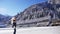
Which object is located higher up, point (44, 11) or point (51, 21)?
point (44, 11)

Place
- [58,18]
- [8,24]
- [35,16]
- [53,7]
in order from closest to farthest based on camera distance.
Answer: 1. [8,24]
2. [58,18]
3. [53,7]
4. [35,16]

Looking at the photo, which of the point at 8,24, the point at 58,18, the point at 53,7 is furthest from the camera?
the point at 53,7

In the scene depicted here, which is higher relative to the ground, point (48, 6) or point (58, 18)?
point (48, 6)

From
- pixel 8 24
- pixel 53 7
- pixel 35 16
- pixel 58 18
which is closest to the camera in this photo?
pixel 8 24

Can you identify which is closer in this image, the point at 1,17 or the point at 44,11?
the point at 1,17

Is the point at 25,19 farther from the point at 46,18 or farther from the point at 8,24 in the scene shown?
the point at 8,24

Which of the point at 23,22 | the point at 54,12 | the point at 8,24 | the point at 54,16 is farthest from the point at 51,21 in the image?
the point at 8,24

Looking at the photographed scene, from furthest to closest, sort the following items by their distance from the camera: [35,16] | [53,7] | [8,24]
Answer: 1. [35,16]
2. [53,7]
3. [8,24]

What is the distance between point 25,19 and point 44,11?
195cm

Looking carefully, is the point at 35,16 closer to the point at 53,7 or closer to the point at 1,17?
the point at 53,7

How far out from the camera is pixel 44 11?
48.4 feet

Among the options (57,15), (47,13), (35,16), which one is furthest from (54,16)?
(35,16)

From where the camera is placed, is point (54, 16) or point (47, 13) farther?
point (47, 13)

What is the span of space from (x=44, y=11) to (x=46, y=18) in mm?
915
